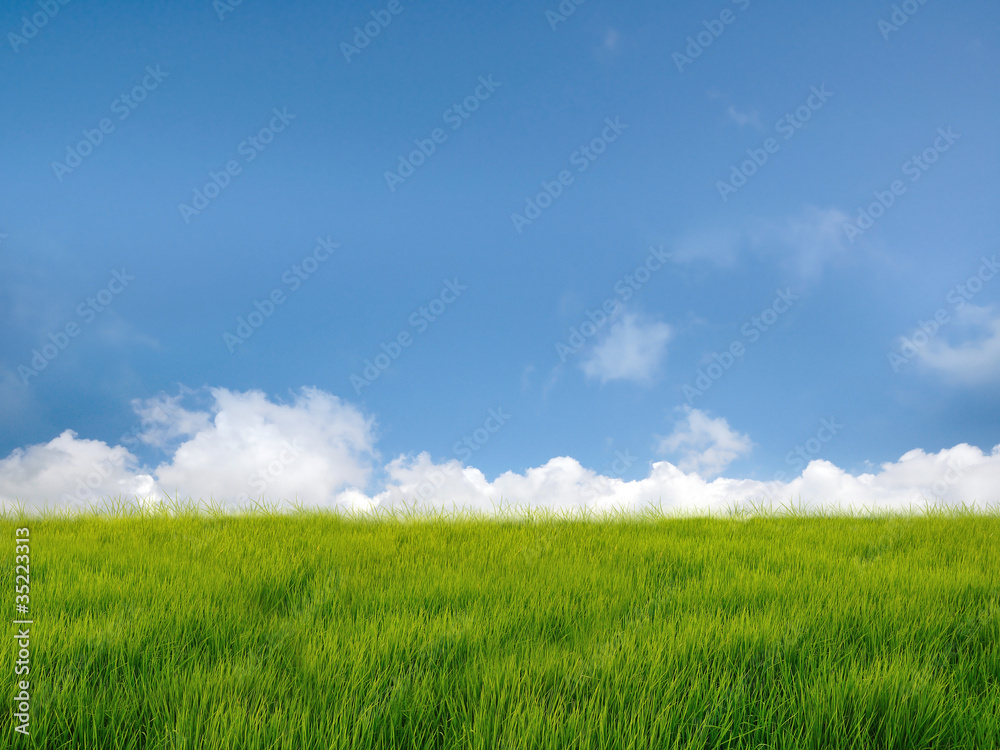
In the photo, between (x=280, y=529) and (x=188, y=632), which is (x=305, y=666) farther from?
(x=280, y=529)

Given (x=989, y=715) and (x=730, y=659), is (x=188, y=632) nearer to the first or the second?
(x=730, y=659)

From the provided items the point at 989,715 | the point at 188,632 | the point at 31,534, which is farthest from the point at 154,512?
the point at 989,715

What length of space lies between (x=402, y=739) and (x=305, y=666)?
0.79m

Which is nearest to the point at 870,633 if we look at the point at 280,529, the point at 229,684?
the point at 229,684

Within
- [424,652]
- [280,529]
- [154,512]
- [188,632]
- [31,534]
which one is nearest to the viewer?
[424,652]

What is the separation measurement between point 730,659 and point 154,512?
26.5 feet

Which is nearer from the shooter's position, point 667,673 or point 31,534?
point 667,673

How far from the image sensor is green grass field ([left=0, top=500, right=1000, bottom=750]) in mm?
2795

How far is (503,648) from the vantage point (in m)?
3.56

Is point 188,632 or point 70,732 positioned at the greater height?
point 188,632

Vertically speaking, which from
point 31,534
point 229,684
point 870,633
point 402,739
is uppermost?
point 31,534

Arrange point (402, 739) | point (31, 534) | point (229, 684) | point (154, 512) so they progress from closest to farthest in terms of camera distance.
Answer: point (402, 739) → point (229, 684) → point (31, 534) → point (154, 512)

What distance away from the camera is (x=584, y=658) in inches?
135

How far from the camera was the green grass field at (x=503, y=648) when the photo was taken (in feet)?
9.17
